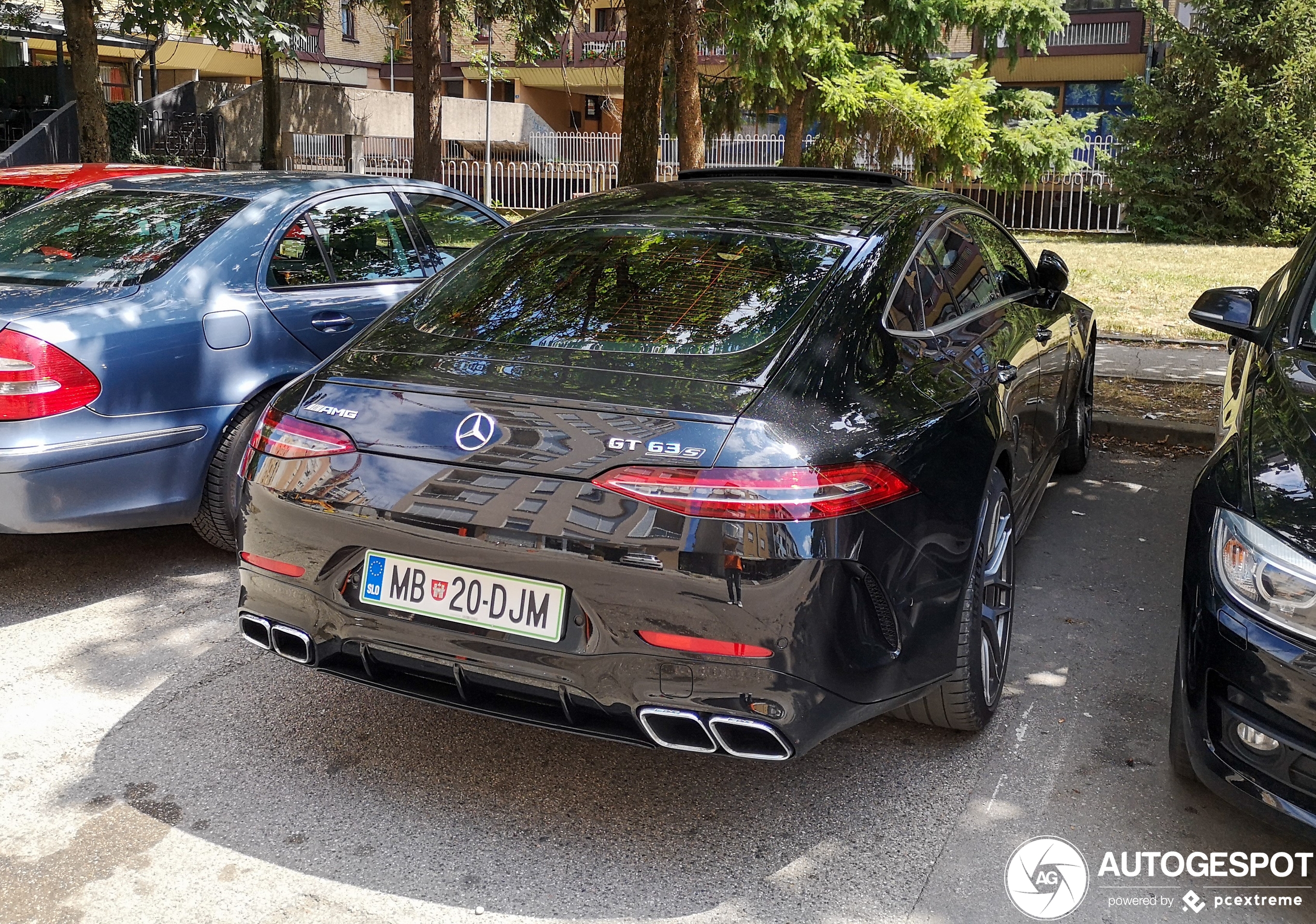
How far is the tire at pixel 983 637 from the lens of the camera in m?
3.37

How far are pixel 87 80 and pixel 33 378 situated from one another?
10.7 meters

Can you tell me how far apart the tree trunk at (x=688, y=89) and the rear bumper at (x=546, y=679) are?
373 inches

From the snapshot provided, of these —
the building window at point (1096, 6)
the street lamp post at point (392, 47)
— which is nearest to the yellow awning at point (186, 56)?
the street lamp post at point (392, 47)

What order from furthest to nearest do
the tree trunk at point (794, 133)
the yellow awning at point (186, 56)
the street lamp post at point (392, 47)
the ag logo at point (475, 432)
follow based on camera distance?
the yellow awning at point (186, 56) < the street lamp post at point (392, 47) < the tree trunk at point (794, 133) < the ag logo at point (475, 432)

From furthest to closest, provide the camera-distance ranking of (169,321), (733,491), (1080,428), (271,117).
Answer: (271,117)
(1080,428)
(169,321)
(733,491)

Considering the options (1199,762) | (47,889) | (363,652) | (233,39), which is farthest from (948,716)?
(233,39)

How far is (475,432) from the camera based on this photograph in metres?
2.90

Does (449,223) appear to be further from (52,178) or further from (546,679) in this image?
(546,679)

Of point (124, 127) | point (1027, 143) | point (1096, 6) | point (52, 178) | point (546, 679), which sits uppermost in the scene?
point (1096, 6)

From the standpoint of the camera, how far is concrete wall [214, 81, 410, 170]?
26.9 metres

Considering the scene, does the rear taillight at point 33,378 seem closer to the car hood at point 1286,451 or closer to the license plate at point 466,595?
the license plate at point 466,595

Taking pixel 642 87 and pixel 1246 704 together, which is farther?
pixel 642 87

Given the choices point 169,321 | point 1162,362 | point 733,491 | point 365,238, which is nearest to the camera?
point 733,491

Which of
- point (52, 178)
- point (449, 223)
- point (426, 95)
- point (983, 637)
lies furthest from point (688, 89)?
point (983, 637)
